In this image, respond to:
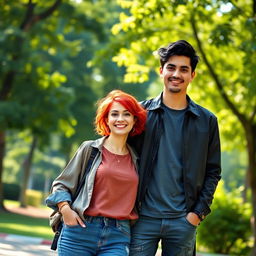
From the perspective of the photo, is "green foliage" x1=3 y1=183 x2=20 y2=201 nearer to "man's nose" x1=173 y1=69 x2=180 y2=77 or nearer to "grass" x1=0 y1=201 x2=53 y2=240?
"grass" x1=0 y1=201 x2=53 y2=240

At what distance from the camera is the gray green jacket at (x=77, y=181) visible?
187 inches

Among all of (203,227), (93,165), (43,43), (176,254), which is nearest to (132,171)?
(93,165)

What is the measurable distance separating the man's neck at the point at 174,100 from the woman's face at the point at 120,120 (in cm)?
36

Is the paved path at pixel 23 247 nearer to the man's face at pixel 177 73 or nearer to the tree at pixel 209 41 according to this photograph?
the tree at pixel 209 41

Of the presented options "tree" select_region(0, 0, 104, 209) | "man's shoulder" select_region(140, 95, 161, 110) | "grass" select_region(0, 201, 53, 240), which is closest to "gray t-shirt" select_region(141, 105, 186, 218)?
"man's shoulder" select_region(140, 95, 161, 110)

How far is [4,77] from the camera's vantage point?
2484 centimetres

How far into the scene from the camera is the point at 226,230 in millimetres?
15742

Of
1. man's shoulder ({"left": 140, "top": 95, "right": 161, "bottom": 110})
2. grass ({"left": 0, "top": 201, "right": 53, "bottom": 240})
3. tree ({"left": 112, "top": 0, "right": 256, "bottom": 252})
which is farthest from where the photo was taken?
grass ({"left": 0, "top": 201, "right": 53, "bottom": 240})

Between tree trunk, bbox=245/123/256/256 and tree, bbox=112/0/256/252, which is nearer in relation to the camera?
tree, bbox=112/0/256/252

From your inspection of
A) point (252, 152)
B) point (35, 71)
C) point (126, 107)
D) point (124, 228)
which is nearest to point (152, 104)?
point (126, 107)

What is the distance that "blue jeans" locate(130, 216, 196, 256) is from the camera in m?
4.77

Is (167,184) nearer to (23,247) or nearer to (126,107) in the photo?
(126,107)

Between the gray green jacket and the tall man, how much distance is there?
0.22 m

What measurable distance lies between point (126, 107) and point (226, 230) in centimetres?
1144
